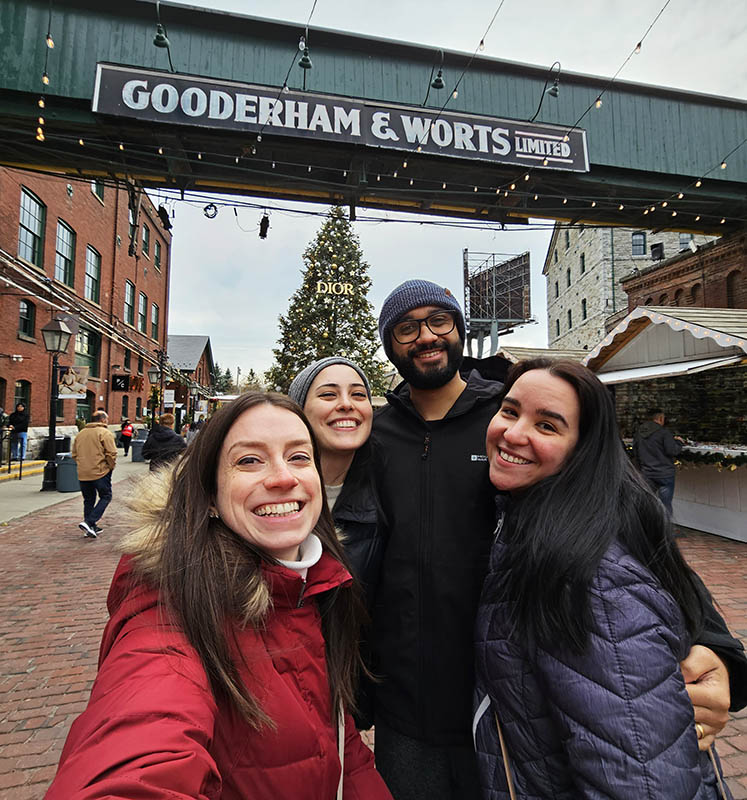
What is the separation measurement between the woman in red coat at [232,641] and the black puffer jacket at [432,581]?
0.87ft

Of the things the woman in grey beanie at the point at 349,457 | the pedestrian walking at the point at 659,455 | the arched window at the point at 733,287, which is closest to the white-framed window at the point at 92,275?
the pedestrian walking at the point at 659,455

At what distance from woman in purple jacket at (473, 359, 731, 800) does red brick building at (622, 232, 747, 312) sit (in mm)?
14789

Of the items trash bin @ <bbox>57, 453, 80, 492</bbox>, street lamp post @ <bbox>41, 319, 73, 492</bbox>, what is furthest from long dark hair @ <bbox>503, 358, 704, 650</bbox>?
street lamp post @ <bbox>41, 319, 73, 492</bbox>

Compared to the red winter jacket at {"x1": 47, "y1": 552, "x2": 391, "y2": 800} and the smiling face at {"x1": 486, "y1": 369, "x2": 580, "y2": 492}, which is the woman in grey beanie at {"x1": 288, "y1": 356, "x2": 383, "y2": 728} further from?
the smiling face at {"x1": 486, "y1": 369, "x2": 580, "y2": 492}

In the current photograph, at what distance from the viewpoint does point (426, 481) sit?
1.81 meters

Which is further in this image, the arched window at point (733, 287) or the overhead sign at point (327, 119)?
the arched window at point (733, 287)

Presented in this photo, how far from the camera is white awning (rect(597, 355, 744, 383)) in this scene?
7004mm

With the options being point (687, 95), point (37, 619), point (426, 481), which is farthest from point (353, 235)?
point (426, 481)

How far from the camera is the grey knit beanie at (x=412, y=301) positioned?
2203 mm

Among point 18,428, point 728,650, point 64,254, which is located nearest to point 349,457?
point 728,650

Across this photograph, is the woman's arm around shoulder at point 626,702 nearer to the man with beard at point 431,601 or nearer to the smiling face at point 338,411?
the man with beard at point 431,601

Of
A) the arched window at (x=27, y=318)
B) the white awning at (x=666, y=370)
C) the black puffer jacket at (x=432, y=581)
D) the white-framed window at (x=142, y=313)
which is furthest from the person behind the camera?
the white-framed window at (x=142, y=313)

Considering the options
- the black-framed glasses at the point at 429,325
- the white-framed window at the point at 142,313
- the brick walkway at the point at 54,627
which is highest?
the white-framed window at the point at 142,313

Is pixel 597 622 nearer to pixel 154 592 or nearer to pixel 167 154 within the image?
pixel 154 592
